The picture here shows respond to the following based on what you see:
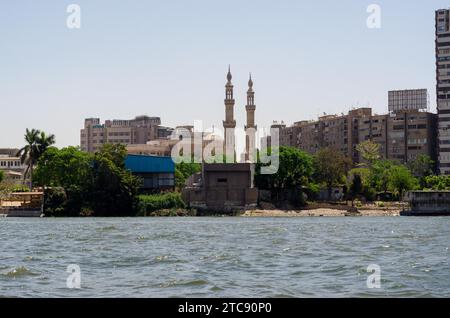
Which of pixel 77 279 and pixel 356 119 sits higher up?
pixel 356 119

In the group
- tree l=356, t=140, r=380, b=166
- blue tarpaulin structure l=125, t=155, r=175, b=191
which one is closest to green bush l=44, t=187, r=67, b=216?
blue tarpaulin structure l=125, t=155, r=175, b=191

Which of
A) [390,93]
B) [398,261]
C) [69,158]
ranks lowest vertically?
[398,261]

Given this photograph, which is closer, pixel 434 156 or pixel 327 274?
pixel 327 274

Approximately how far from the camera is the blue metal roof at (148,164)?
358ft

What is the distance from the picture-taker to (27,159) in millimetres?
113250

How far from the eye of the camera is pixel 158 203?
334ft

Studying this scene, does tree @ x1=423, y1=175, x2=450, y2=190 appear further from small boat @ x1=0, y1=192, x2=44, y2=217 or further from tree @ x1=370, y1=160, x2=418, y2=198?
small boat @ x1=0, y1=192, x2=44, y2=217

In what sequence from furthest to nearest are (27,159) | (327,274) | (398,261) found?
(27,159) → (398,261) → (327,274)

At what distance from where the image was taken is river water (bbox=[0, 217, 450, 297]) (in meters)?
21.8
